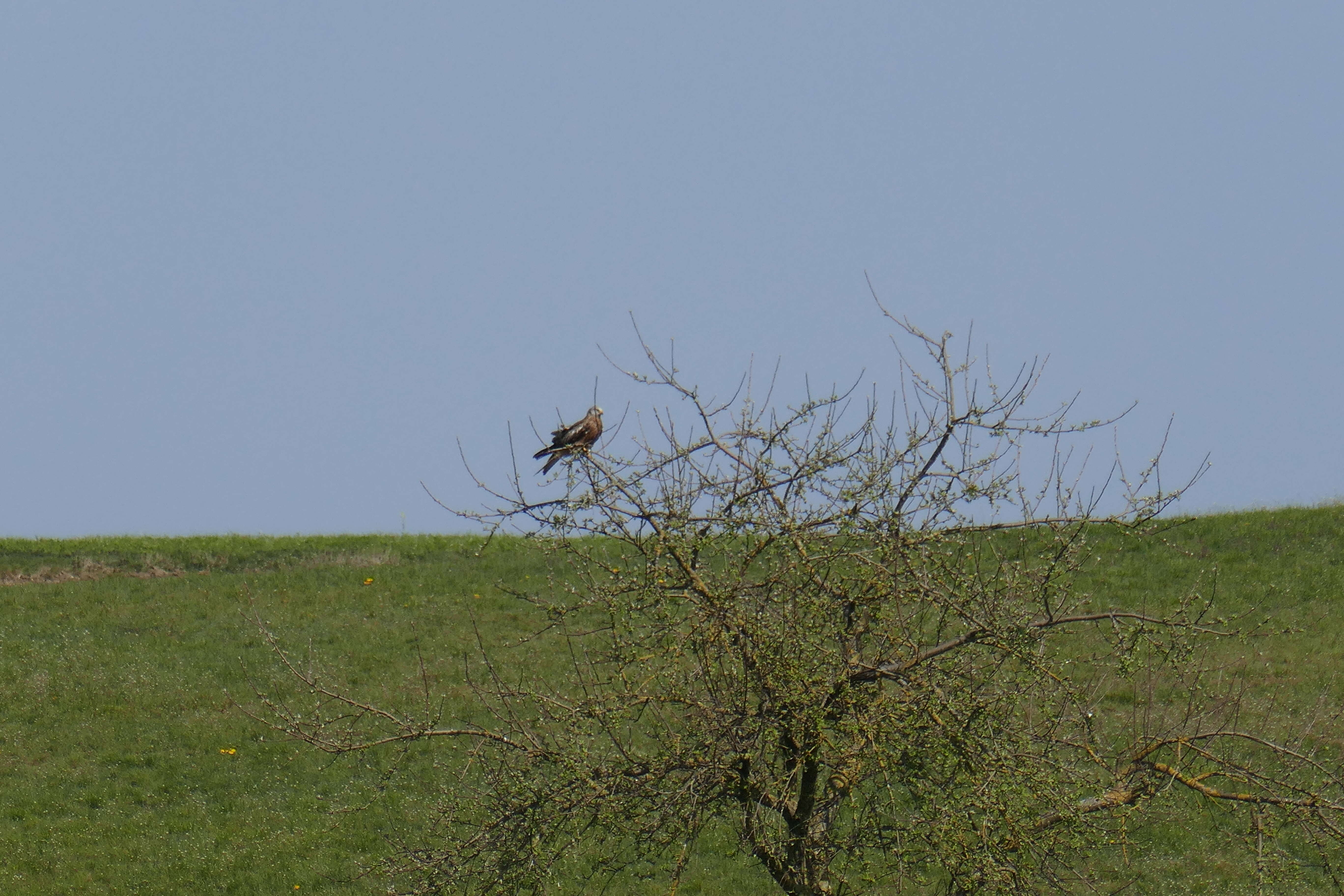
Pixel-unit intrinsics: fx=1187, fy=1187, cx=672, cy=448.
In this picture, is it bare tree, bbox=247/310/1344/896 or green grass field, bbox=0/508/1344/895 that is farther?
green grass field, bbox=0/508/1344/895

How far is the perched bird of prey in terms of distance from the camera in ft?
27.7

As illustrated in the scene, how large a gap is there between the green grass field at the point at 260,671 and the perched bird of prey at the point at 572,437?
269 centimetres

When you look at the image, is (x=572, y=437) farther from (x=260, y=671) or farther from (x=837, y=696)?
(x=260, y=671)

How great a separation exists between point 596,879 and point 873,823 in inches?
326

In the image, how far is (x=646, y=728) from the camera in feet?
61.5

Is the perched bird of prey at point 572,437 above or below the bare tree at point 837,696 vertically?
above

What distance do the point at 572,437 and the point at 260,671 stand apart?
55.3 ft

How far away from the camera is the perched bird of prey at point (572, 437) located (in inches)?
333

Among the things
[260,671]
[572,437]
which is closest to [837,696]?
[572,437]

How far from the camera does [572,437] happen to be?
848cm

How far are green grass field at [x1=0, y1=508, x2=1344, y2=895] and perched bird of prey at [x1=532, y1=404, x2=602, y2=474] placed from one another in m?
2.69

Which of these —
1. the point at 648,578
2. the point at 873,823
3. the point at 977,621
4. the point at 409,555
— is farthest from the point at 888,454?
the point at 409,555

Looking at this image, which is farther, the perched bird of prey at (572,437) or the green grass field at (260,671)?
the green grass field at (260,671)

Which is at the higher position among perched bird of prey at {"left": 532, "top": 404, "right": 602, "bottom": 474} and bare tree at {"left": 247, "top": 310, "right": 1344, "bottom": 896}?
perched bird of prey at {"left": 532, "top": 404, "right": 602, "bottom": 474}
